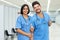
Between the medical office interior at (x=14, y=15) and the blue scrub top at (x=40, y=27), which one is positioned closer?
the blue scrub top at (x=40, y=27)

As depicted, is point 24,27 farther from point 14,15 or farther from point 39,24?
point 14,15

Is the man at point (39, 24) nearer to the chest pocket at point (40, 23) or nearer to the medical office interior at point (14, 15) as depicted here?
the chest pocket at point (40, 23)

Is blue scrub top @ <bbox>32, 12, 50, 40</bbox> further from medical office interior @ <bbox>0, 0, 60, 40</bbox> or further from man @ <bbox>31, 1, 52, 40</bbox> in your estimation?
medical office interior @ <bbox>0, 0, 60, 40</bbox>

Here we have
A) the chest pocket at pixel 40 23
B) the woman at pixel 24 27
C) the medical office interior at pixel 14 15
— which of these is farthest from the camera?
the medical office interior at pixel 14 15

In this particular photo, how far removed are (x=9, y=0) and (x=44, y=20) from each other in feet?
8.73

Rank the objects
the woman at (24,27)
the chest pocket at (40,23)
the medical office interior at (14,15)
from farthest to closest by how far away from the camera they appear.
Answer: the medical office interior at (14,15)
the woman at (24,27)
the chest pocket at (40,23)

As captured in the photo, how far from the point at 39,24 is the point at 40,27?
0.04 m

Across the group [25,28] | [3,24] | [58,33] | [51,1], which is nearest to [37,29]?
[25,28]

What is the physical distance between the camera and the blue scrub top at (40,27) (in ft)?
5.89

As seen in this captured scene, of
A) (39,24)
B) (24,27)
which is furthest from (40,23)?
(24,27)

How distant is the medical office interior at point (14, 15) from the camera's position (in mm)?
2826

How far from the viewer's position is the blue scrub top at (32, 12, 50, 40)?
5.89 ft

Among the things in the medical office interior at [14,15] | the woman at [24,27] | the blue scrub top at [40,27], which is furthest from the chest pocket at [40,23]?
the medical office interior at [14,15]

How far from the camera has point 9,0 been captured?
428cm
